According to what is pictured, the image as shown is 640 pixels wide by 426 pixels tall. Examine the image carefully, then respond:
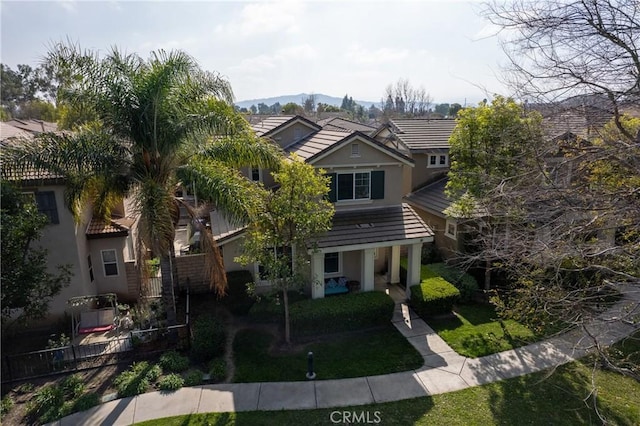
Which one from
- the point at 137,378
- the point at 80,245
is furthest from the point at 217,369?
the point at 80,245

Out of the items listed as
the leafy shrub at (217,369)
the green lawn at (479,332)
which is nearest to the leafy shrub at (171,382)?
the leafy shrub at (217,369)

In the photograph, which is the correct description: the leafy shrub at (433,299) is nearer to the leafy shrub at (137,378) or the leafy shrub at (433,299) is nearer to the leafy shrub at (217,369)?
the leafy shrub at (217,369)

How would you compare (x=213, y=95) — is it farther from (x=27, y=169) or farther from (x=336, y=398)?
(x=336, y=398)

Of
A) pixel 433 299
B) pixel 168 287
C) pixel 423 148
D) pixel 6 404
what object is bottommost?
pixel 6 404

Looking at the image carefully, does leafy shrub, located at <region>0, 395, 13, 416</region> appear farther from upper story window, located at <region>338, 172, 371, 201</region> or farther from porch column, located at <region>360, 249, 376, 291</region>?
upper story window, located at <region>338, 172, 371, 201</region>

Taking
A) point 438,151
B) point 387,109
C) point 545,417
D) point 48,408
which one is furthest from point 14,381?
point 387,109

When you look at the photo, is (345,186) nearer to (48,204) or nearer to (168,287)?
(168,287)

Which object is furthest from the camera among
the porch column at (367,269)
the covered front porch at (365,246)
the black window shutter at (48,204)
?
the porch column at (367,269)
